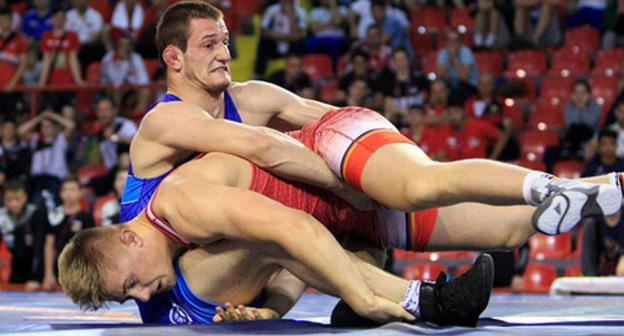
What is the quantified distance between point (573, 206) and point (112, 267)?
4.87 ft

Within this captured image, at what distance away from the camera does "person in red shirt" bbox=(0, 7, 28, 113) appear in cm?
1059

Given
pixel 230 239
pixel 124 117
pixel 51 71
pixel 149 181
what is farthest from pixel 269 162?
pixel 51 71

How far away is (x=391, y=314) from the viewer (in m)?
3.54

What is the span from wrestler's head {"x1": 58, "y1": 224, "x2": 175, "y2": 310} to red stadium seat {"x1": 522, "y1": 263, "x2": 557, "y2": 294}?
162 inches

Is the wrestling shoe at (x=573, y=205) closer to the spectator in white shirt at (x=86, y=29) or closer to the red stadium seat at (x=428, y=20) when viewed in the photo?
the red stadium seat at (x=428, y=20)

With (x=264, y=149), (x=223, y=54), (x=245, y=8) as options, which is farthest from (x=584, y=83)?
(x=264, y=149)

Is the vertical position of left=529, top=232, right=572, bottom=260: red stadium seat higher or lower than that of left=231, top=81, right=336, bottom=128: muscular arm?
lower

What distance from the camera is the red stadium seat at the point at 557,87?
952cm

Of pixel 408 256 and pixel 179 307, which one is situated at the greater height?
pixel 179 307

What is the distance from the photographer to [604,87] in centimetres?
945

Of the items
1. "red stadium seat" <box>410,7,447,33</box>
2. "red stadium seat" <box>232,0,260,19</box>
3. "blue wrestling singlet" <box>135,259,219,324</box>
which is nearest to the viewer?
"blue wrestling singlet" <box>135,259,219,324</box>

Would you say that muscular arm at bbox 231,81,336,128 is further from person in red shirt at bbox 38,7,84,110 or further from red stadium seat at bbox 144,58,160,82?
person in red shirt at bbox 38,7,84,110

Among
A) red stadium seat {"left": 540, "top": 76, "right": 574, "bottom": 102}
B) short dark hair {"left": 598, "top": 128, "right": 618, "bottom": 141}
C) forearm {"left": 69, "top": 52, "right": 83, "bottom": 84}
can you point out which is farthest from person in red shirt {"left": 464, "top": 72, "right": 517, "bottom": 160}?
forearm {"left": 69, "top": 52, "right": 83, "bottom": 84}

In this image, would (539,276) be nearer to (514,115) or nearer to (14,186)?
(514,115)
